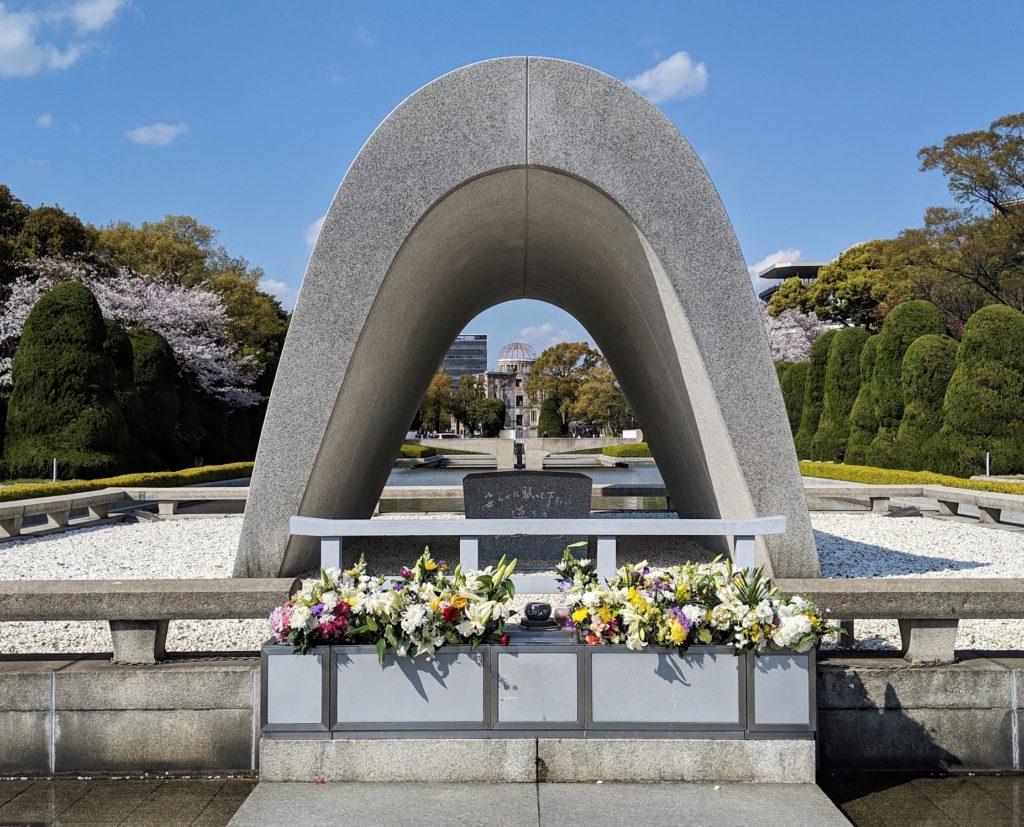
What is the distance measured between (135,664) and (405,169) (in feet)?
10.9

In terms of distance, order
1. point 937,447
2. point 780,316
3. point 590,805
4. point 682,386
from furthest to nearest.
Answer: point 780,316 < point 937,447 < point 682,386 < point 590,805

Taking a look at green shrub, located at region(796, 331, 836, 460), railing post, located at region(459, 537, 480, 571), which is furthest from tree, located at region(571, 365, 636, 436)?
railing post, located at region(459, 537, 480, 571)

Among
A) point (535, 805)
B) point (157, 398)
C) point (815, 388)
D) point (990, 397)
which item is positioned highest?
point (815, 388)

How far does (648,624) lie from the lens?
12.8 ft

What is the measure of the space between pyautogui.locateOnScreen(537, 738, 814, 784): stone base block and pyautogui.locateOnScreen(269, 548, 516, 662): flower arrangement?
2.06ft

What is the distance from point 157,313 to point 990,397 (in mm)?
25969

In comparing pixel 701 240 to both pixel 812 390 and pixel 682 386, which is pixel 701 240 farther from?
pixel 812 390

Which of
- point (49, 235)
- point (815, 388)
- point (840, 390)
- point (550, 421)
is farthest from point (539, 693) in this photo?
point (550, 421)

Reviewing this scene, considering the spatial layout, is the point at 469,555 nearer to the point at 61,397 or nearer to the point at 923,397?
the point at 61,397

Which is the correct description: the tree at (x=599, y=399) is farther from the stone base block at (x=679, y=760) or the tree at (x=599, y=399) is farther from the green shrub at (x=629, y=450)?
the stone base block at (x=679, y=760)

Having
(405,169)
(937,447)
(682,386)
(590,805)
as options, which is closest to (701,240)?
(682,386)

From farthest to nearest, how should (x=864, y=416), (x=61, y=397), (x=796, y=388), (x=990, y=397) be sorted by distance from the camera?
(x=796, y=388), (x=864, y=416), (x=990, y=397), (x=61, y=397)

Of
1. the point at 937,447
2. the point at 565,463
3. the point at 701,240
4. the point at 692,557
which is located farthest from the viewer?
the point at 565,463

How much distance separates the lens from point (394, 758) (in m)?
3.94
